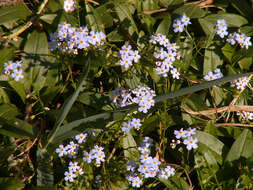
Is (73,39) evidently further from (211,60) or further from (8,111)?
(211,60)

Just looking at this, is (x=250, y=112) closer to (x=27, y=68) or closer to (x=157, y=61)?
(x=157, y=61)

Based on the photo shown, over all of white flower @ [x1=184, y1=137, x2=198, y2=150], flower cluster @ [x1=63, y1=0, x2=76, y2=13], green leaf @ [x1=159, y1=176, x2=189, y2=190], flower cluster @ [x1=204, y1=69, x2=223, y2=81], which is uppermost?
flower cluster @ [x1=63, y1=0, x2=76, y2=13]

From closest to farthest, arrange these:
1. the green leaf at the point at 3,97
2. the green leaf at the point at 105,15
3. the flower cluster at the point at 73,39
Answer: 1. the flower cluster at the point at 73,39
2. the green leaf at the point at 3,97
3. the green leaf at the point at 105,15

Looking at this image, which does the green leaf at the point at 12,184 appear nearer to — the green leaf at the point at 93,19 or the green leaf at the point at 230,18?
the green leaf at the point at 93,19

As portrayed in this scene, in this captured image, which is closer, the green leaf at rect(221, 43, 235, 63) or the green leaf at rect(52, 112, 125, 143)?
the green leaf at rect(52, 112, 125, 143)

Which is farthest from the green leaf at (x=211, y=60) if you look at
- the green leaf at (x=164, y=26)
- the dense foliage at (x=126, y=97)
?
the green leaf at (x=164, y=26)

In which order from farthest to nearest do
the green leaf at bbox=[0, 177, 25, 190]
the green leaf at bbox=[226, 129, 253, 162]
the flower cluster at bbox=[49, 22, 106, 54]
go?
the green leaf at bbox=[226, 129, 253, 162]
the flower cluster at bbox=[49, 22, 106, 54]
the green leaf at bbox=[0, 177, 25, 190]

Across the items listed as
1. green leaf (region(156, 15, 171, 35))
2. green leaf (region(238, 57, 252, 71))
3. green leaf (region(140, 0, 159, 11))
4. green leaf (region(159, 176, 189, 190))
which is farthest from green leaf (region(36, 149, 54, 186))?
green leaf (region(238, 57, 252, 71))

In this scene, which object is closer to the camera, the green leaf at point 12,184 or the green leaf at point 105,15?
the green leaf at point 12,184

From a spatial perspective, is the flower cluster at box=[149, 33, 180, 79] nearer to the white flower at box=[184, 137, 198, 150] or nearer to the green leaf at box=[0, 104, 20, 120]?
the white flower at box=[184, 137, 198, 150]
